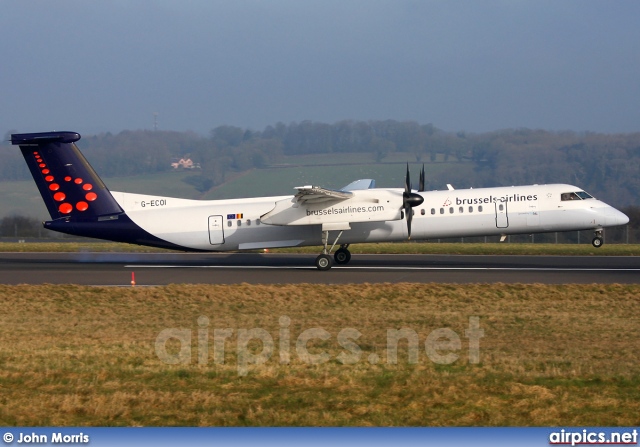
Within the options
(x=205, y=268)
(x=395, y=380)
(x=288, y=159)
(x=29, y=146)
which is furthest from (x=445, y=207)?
(x=288, y=159)

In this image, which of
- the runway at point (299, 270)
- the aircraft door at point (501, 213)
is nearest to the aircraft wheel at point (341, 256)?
the runway at point (299, 270)

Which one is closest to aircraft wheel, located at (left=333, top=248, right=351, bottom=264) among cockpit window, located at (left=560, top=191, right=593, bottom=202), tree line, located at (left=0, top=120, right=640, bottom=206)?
cockpit window, located at (left=560, top=191, right=593, bottom=202)

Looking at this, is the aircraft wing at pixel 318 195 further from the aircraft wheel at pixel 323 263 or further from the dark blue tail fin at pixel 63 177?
the dark blue tail fin at pixel 63 177

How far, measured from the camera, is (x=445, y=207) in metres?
28.3

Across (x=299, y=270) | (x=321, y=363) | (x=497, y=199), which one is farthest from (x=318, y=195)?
(x=321, y=363)

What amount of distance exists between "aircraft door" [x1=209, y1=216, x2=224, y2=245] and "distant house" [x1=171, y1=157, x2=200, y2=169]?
6126cm

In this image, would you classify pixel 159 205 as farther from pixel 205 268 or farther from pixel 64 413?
pixel 64 413

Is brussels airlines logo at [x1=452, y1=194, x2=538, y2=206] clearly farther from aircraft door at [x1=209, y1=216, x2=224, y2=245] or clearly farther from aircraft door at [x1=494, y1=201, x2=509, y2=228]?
aircraft door at [x1=209, y1=216, x2=224, y2=245]

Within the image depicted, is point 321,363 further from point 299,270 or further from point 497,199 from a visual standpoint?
point 497,199

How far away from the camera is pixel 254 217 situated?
28.3 metres

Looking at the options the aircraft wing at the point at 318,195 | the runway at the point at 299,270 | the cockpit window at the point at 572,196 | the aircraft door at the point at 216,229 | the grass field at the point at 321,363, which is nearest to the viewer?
the grass field at the point at 321,363

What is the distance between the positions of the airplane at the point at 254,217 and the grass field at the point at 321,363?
21.5ft

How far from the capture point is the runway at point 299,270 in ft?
82.2

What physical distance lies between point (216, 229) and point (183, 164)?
206 ft
